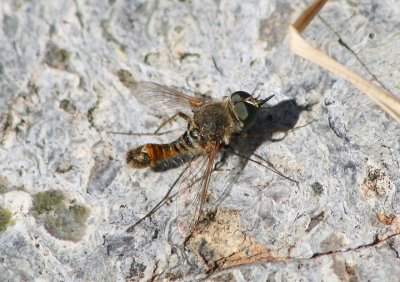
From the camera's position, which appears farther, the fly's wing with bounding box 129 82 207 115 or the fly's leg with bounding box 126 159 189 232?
the fly's wing with bounding box 129 82 207 115

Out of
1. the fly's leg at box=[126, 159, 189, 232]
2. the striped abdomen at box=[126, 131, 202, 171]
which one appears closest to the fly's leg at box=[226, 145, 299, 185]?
the striped abdomen at box=[126, 131, 202, 171]

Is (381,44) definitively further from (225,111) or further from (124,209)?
(124,209)

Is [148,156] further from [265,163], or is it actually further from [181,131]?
[265,163]

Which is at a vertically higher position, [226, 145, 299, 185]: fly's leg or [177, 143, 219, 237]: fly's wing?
[226, 145, 299, 185]: fly's leg

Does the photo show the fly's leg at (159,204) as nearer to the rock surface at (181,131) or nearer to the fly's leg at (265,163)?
the rock surface at (181,131)

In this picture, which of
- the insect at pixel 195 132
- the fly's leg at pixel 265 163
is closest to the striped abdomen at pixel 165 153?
the insect at pixel 195 132

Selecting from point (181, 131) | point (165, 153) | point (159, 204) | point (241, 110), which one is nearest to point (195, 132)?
point (181, 131)

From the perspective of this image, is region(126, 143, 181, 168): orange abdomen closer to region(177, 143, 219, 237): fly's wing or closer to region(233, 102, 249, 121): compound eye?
region(177, 143, 219, 237): fly's wing
